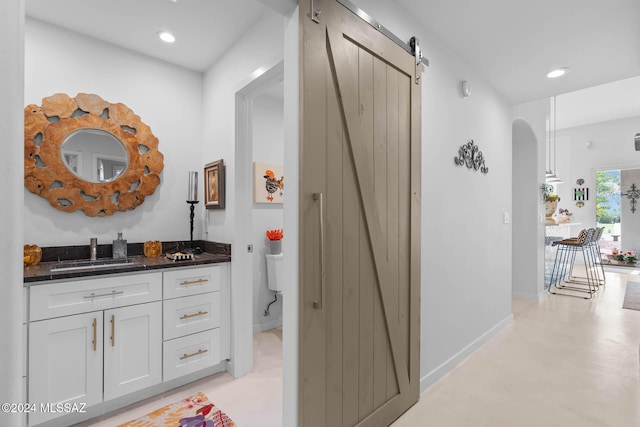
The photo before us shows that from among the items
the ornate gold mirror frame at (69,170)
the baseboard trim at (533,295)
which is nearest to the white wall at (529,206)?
the baseboard trim at (533,295)

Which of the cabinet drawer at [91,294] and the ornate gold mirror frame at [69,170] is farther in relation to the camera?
the ornate gold mirror frame at [69,170]

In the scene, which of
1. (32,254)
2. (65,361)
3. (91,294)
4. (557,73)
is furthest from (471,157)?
(32,254)

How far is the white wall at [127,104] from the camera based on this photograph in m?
2.21

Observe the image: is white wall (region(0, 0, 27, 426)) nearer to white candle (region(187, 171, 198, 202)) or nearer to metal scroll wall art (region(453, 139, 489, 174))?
white candle (region(187, 171, 198, 202))

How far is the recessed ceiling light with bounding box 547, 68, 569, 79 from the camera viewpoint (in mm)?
2926

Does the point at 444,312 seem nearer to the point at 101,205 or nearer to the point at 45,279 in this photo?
the point at 45,279

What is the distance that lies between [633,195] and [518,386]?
703cm

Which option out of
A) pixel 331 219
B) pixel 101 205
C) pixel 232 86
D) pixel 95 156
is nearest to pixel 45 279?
pixel 101 205

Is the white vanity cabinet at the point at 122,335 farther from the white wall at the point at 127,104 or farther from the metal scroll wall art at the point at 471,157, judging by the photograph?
the metal scroll wall art at the point at 471,157

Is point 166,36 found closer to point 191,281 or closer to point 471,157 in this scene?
point 191,281

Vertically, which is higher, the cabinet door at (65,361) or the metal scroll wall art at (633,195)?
the metal scroll wall art at (633,195)

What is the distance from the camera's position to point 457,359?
102 inches

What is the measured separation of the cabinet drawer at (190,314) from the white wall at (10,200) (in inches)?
57.1

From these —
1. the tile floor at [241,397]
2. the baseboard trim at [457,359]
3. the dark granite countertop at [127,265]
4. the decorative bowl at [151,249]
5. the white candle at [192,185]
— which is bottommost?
the tile floor at [241,397]
